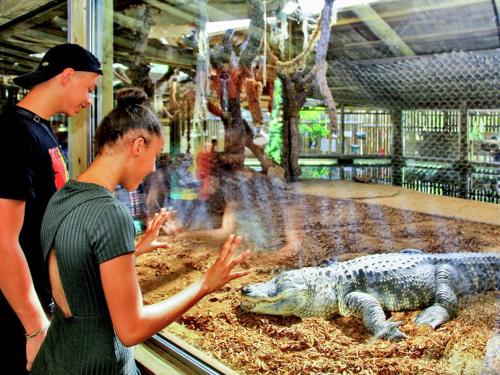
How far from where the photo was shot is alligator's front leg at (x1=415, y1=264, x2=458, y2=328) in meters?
1.53

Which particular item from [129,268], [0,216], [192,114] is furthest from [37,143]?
[192,114]

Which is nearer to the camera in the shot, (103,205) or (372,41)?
(103,205)

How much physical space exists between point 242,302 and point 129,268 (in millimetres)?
1048

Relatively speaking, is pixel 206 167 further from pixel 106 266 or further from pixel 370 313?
pixel 106 266

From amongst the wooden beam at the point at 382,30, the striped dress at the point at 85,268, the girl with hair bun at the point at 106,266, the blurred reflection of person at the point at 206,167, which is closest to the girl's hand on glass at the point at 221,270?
the girl with hair bun at the point at 106,266

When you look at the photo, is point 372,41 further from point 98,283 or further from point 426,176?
point 98,283

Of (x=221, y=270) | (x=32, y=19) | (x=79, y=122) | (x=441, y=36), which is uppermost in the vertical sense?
(x=32, y=19)

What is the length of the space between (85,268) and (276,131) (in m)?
1.27

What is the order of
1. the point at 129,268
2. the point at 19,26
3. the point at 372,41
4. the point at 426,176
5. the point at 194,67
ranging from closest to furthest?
the point at 129,268 < the point at 426,176 < the point at 372,41 < the point at 194,67 < the point at 19,26

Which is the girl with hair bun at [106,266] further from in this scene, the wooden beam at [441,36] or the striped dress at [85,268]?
the wooden beam at [441,36]

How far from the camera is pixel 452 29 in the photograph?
1645 mm

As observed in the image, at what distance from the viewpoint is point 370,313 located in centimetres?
171

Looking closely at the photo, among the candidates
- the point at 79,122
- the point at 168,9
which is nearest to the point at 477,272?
the point at 79,122

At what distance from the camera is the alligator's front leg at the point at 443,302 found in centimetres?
153
